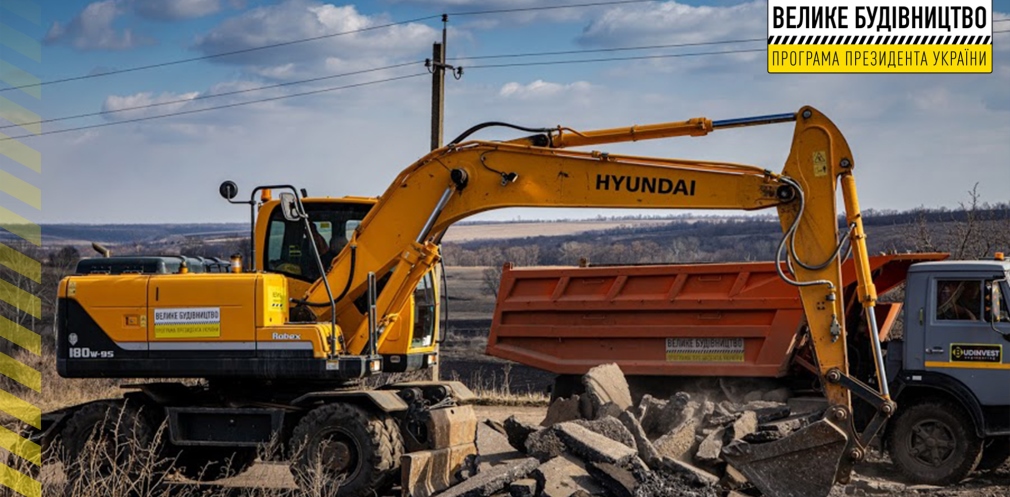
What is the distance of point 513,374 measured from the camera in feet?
87.8

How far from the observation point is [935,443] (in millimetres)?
Answer: 12578

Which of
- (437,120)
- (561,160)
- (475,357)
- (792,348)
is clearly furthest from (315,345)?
(475,357)

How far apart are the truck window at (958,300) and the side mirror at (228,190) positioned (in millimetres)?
7664

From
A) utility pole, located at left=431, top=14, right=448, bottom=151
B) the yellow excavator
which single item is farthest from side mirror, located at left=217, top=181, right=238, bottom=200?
utility pole, located at left=431, top=14, right=448, bottom=151

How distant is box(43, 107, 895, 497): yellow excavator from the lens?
10.7m

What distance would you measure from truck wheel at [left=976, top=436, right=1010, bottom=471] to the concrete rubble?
2.83m

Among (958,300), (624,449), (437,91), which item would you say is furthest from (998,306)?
(437,91)

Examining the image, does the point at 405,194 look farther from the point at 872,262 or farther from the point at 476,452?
the point at 872,262

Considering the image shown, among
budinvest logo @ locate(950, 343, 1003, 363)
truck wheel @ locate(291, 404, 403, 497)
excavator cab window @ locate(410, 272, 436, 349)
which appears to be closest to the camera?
truck wheel @ locate(291, 404, 403, 497)

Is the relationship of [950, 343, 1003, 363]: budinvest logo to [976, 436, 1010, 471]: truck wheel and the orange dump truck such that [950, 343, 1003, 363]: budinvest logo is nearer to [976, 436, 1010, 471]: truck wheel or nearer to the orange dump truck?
the orange dump truck

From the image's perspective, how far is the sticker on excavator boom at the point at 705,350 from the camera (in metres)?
14.5

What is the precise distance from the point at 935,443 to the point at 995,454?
967mm

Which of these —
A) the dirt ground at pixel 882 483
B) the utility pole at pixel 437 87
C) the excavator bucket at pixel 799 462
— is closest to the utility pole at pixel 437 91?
the utility pole at pixel 437 87

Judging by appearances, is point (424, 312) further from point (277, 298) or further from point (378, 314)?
point (277, 298)
